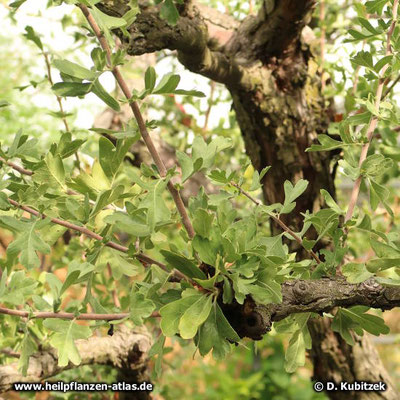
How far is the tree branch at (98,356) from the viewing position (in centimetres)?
105

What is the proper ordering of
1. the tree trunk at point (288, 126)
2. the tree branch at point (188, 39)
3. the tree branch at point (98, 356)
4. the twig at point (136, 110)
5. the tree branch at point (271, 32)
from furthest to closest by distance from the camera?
the tree trunk at point (288, 126)
the tree branch at point (271, 32)
the tree branch at point (98, 356)
the tree branch at point (188, 39)
the twig at point (136, 110)

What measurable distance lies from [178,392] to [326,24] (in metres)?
2.29

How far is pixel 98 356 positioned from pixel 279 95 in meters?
0.72

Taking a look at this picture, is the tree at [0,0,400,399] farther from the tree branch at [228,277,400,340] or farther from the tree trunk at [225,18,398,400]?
the tree trunk at [225,18,398,400]

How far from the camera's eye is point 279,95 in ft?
4.29

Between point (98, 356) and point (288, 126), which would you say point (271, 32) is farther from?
point (98, 356)

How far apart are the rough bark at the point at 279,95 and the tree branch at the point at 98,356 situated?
450 mm

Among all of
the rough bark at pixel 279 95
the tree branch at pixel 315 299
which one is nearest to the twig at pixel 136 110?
the tree branch at pixel 315 299

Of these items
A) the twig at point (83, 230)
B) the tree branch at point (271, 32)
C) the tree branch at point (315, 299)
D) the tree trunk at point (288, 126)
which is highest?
the tree branch at point (271, 32)

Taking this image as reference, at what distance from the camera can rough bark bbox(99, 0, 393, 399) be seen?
1.21 metres

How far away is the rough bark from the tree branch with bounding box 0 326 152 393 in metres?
0.45

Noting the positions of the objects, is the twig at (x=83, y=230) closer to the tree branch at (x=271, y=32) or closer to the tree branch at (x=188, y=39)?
the tree branch at (x=188, y=39)

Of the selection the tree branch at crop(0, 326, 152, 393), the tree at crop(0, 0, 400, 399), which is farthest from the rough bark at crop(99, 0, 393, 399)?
the tree branch at crop(0, 326, 152, 393)

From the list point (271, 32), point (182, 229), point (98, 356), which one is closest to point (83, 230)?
point (182, 229)
